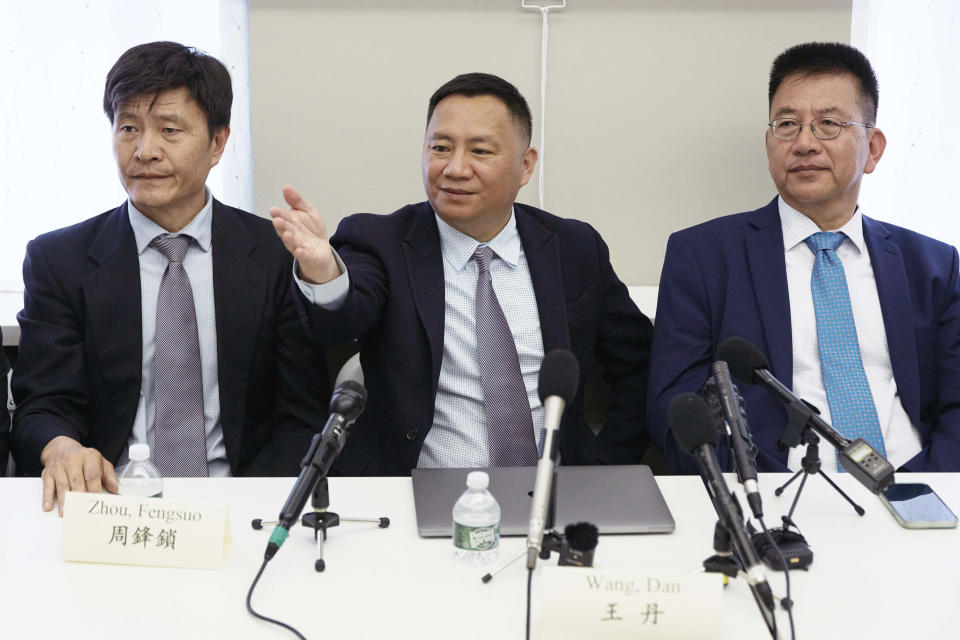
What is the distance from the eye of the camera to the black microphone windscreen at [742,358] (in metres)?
1.37

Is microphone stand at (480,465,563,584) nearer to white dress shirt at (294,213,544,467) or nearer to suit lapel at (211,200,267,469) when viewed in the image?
white dress shirt at (294,213,544,467)

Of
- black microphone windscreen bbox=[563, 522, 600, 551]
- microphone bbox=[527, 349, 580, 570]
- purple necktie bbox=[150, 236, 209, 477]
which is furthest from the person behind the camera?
purple necktie bbox=[150, 236, 209, 477]

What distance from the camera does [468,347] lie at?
2.05m

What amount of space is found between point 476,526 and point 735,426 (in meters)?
0.38

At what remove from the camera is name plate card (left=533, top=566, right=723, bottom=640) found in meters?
1.06

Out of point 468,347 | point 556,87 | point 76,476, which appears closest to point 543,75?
point 556,87

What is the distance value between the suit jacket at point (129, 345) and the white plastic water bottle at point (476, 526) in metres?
0.83

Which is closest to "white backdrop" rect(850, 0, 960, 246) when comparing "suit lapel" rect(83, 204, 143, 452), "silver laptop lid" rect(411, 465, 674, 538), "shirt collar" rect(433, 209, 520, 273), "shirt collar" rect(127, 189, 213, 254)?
"shirt collar" rect(433, 209, 520, 273)

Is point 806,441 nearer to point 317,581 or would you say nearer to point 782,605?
point 782,605

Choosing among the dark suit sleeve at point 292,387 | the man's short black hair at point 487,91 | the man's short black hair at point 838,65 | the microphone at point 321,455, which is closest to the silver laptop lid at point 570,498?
the microphone at point 321,455

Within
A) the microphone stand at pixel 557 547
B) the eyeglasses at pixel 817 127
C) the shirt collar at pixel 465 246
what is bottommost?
the microphone stand at pixel 557 547

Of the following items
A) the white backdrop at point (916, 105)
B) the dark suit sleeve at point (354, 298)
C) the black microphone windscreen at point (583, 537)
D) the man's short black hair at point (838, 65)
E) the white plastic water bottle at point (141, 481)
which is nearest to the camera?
the black microphone windscreen at point (583, 537)

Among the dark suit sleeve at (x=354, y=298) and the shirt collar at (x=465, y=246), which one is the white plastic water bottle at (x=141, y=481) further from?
the shirt collar at (x=465, y=246)

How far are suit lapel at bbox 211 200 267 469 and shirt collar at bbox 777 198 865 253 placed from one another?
1.24 meters
